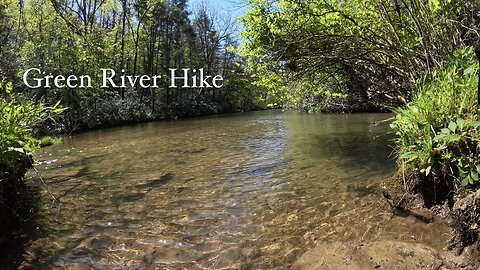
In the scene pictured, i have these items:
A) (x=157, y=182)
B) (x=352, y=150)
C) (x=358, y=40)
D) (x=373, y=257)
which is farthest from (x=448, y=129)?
(x=352, y=150)

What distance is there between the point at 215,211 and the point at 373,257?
261 cm

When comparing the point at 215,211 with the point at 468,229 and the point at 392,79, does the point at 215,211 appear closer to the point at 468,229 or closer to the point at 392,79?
the point at 468,229

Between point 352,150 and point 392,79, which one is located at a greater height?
point 392,79

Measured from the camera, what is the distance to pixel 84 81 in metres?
23.3

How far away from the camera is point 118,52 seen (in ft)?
100

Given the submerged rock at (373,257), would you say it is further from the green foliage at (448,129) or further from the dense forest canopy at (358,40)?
the dense forest canopy at (358,40)

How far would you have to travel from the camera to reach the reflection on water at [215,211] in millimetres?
3889

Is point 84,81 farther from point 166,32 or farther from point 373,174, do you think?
point 373,174

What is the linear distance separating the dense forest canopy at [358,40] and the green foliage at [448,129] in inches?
48.0

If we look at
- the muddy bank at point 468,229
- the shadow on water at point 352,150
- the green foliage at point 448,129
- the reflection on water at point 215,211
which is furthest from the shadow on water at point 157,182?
the muddy bank at point 468,229

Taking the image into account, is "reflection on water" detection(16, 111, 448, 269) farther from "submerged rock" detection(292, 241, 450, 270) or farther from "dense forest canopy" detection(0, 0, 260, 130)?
"dense forest canopy" detection(0, 0, 260, 130)

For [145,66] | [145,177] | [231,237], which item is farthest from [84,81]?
[231,237]

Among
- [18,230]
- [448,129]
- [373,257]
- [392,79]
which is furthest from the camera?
[392,79]

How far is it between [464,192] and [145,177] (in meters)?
6.12
